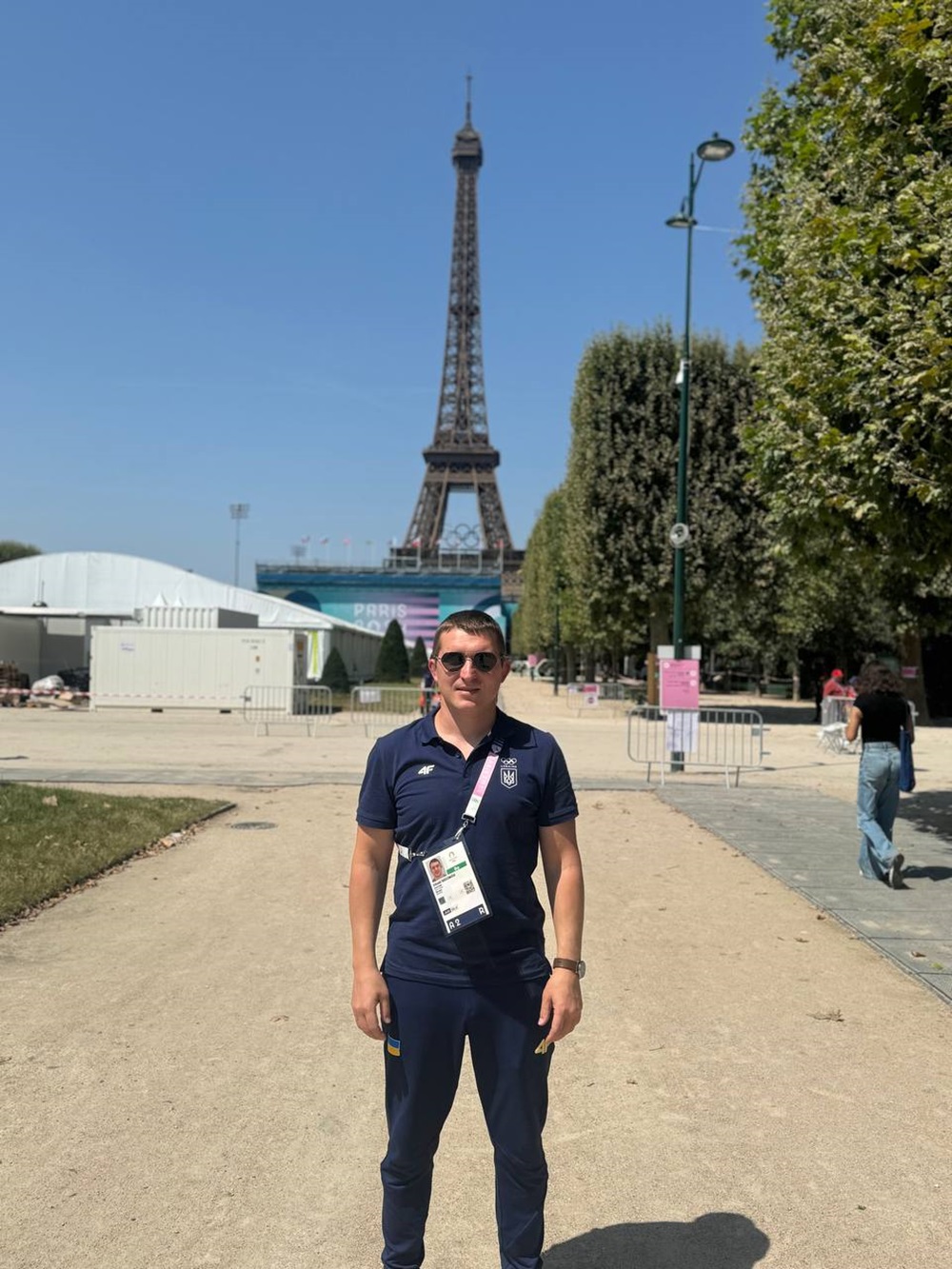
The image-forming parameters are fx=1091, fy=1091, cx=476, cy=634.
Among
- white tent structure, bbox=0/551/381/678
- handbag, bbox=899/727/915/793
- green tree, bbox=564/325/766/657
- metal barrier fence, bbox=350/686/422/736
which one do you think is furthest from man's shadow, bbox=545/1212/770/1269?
white tent structure, bbox=0/551/381/678

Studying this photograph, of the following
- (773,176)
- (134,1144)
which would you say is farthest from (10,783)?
(773,176)

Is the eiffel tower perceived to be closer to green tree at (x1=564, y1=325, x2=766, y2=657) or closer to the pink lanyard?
green tree at (x1=564, y1=325, x2=766, y2=657)

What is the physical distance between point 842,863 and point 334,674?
35388 mm

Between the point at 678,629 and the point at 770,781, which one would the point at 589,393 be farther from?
the point at 770,781

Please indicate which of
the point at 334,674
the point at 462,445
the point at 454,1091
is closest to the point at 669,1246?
the point at 454,1091

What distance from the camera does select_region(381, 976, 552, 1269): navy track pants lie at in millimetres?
2684

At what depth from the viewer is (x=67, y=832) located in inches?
378

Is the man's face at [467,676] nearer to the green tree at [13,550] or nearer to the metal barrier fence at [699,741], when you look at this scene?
the metal barrier fence at [699,741]

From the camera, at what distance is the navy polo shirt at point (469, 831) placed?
2705 mm

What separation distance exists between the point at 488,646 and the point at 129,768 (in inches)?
572

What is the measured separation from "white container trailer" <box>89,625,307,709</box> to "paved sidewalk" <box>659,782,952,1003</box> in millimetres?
18340

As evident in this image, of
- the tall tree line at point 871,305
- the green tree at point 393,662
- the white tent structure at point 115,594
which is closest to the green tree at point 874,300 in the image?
the tall tree line at point 871,305

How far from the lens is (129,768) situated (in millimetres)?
16297

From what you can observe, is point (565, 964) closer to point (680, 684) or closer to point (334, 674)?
point (680, 684)
